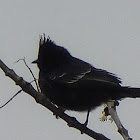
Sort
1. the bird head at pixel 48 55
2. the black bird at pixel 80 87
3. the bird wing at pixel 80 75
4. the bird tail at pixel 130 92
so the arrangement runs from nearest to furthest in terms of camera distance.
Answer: the bird tail at pixel 130 92 → the black bird at pixel 80 87 → the bird wing at pixel 80 75 → the bird head at pixel 48 55

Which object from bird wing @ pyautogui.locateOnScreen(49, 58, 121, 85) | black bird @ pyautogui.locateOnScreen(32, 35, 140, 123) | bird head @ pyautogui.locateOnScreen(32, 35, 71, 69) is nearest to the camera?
black bird @ pyautogui.locateOnScreen(32, 35, 140, 123)

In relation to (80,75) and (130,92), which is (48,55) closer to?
(80,75)

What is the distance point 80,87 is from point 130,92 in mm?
664

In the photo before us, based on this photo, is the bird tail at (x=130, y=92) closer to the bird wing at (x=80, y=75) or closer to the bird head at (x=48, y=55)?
the bird wing at (x=80, y=75)

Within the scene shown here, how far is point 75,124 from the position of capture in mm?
3648

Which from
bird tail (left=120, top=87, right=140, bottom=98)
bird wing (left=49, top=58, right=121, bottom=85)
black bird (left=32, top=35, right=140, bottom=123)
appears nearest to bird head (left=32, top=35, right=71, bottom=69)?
black bird (left=32, top=35, right=140, bottom=123)

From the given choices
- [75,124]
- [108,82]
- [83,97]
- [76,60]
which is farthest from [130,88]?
[76,60]

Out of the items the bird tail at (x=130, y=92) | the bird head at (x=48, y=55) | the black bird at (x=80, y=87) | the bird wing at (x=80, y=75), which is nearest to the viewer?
the bird tail at (x=130, y=92)

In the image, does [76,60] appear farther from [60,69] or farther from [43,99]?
[43,99]

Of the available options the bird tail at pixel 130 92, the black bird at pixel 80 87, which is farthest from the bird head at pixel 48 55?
the bird tail at pixel 130 92

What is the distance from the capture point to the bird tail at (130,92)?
451 centimetres

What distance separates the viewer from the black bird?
476cm

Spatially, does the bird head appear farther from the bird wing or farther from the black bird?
the bird wing

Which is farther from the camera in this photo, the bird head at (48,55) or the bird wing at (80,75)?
the bird head at (48,55)
